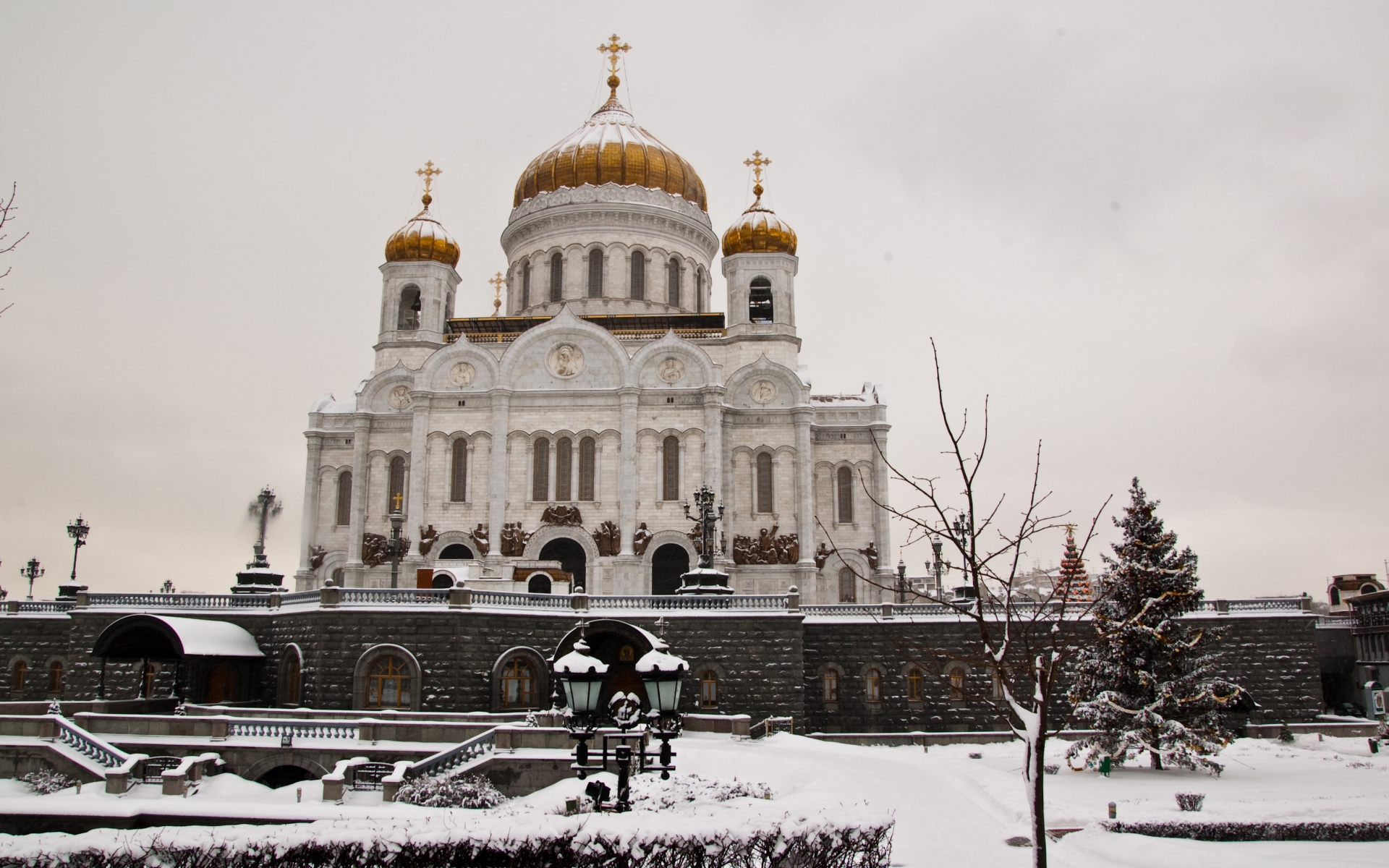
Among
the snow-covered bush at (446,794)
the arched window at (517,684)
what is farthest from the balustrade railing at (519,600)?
the snow-covered bush at (446,794)

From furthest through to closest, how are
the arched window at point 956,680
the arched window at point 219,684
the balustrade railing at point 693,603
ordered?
the arched window at point 956,680 < the arched window at point 219,684 < the balustrade railing at point 693,603

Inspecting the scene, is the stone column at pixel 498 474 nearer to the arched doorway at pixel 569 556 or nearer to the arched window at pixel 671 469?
the arched doorway at pixel 569 556

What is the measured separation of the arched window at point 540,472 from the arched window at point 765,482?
314 inches

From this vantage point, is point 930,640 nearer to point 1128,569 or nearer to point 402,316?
point 1128,569

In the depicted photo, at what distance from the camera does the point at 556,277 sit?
49.5 m

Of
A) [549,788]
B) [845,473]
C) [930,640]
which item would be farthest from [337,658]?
[845,473]

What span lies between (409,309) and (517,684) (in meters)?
23.3

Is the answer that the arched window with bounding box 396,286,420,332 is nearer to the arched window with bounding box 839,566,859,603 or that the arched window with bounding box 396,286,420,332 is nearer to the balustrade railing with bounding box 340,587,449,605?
the balustrade railing with bounding box 340,587,449,605

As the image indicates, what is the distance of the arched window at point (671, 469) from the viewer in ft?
135

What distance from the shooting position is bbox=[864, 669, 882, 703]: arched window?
31406 millimetres

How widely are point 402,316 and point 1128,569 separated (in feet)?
105

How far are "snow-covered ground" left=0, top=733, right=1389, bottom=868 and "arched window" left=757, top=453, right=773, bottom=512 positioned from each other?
15.6 meters

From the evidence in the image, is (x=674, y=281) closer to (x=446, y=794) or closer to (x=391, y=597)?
(x=391, y=597)

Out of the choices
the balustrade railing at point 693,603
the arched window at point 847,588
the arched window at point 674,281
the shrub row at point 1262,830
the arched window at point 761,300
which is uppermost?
the arched window at point 674,281
